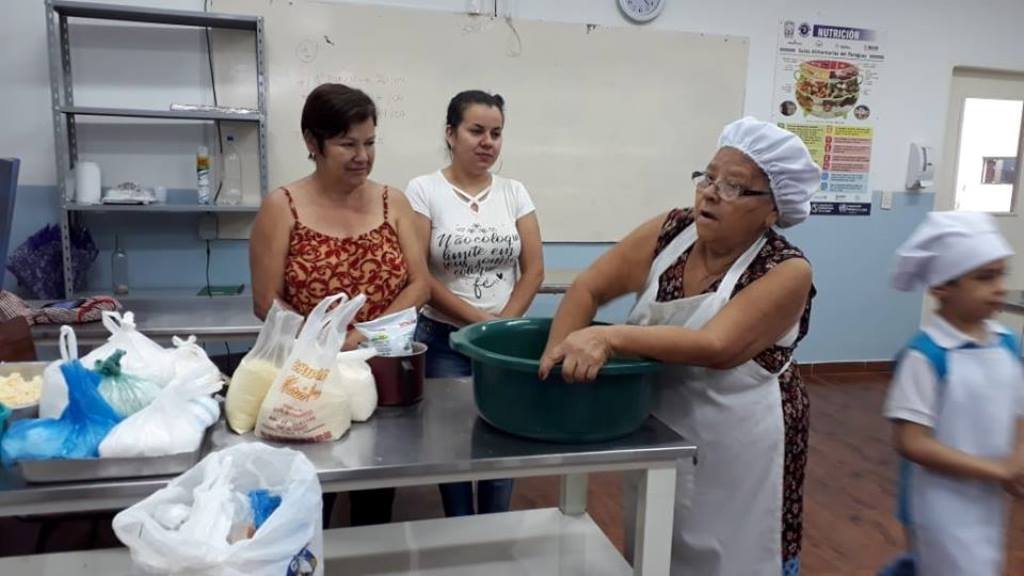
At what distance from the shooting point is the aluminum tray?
3.15 feet

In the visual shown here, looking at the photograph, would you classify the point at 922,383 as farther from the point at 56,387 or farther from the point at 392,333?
the point at 56,387

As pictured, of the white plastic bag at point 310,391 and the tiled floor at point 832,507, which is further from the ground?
the white plastic bag at point 310,391

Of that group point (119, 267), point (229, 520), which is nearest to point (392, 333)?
point (229, 520)

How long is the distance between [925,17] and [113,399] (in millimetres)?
4842

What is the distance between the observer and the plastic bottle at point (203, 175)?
328 cm

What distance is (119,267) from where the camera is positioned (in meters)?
3.38

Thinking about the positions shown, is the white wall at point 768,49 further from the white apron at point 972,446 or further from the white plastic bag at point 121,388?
the white apron at point 972,446

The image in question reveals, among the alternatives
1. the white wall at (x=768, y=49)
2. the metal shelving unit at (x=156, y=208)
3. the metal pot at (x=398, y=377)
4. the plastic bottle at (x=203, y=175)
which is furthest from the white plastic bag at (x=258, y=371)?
the white wall at (x=768, y=49)

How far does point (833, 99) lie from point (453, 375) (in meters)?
3.39

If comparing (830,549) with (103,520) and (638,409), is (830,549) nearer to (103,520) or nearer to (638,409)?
(638,409)

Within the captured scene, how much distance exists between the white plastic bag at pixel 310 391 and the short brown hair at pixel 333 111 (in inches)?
20.9

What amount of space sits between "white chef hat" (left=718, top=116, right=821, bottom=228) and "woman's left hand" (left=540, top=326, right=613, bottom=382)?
15.8 inches

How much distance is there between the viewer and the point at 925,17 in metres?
4.30

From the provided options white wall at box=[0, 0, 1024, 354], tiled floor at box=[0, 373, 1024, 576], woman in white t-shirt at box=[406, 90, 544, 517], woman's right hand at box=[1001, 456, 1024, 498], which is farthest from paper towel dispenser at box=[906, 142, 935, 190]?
woman's right hand at box=[1001, 456, 1024, 498]
